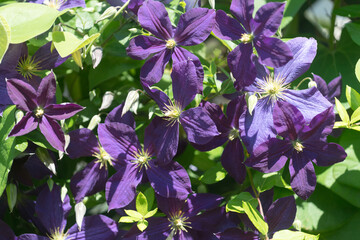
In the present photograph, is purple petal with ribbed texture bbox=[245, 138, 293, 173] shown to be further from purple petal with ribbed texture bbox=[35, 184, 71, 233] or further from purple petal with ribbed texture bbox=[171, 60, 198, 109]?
purple petal with ribbed texture bbox=[35, 184, 71, 233]

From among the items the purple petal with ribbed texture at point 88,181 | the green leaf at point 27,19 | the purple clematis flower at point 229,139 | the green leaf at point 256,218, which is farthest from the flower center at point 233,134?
the green leaf at point 27,19

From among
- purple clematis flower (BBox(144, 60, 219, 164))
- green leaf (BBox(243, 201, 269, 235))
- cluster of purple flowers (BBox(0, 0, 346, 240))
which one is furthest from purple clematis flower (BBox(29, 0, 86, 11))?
green leaf (BBox(243, 201, 269, 235))

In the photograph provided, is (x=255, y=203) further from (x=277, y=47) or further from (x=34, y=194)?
(x=34, y=194)

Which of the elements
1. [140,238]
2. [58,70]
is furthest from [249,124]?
[58,70]

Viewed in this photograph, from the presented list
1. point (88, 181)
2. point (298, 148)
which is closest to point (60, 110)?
point (88, 181)

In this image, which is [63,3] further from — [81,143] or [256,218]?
[256,218]

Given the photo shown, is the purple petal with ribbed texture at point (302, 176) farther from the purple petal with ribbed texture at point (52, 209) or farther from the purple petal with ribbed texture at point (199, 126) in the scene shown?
the purple petal with ribbed texture at point (52, 209)
